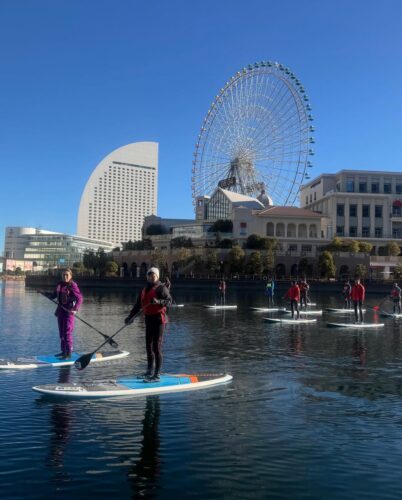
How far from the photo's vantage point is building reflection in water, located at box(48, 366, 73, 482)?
8680mm

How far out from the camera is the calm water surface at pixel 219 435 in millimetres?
8227

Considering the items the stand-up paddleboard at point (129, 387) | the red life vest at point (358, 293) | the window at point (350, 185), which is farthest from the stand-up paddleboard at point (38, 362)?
the window at point (350, 185)

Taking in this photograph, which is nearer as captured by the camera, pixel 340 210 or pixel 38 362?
pixel 38 362

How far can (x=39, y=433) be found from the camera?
10422mm

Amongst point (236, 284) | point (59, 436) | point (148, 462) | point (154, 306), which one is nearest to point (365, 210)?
point (236, 284)

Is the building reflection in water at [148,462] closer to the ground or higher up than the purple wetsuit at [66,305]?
closer to the ground

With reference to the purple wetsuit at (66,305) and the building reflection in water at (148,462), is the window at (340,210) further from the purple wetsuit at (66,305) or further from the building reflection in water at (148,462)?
the building reflection in water at (148,462)

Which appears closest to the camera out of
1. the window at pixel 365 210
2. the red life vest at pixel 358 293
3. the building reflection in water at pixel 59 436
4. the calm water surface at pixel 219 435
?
the calm water surface at pixel 219 435

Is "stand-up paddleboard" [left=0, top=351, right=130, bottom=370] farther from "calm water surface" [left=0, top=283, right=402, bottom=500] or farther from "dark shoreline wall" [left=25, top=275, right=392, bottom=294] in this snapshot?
"dark shoreline wall" [left=25, top=275, right=392, bottom=294]

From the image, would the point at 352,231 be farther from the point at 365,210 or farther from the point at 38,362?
the point at 38,362

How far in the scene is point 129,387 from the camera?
13.4 m

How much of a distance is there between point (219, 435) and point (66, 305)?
28.2 ft

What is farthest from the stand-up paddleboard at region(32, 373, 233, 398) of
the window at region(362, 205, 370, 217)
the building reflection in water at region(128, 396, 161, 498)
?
the window at region(362, 205, 370, 217)

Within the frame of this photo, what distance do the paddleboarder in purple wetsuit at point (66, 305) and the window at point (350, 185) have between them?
140 m
